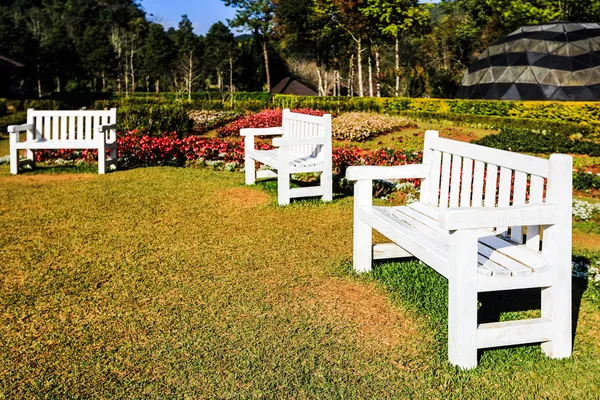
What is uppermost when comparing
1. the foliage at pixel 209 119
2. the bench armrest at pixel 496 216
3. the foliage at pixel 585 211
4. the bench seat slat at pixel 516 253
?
the foliage at pixel 209 119

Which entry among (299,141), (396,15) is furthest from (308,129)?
(396,15)

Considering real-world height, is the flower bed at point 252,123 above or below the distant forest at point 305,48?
below

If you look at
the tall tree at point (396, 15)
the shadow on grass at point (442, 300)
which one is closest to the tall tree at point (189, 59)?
the tall tree at point (396, 15)

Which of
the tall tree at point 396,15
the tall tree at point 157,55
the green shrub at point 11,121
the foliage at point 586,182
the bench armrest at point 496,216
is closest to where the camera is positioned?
the bench armrest at point 496,216

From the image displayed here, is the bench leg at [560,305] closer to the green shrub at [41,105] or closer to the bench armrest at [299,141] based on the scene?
the bench armrest at [299,141]

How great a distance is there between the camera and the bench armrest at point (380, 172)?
14.1ft

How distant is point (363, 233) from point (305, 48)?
48.2m

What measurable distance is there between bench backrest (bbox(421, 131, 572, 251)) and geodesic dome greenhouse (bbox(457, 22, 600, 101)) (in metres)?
21.1

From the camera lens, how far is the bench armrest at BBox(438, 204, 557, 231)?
277cm

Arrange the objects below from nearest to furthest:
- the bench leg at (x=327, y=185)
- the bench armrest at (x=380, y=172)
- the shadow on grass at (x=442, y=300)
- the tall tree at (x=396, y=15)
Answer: the shadow on grass at (x=442, y=300) → the bench armrest at (x=380, y=172) → the bench leg at (x=327, y=185) → the tall tree at (x=396, y=15)

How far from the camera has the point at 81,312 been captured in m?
3.78

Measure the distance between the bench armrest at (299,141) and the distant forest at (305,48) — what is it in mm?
30209

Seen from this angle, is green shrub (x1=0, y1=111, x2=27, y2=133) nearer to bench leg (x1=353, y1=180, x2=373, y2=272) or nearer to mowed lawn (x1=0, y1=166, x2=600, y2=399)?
mowed lawn (x1=0, y1=166, x2=600, y2=399)

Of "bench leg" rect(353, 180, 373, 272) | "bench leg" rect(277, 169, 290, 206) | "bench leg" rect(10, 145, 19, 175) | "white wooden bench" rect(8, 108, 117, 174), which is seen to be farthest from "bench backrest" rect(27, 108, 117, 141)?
"bench leg" rect(353, 180, 373, 272)
